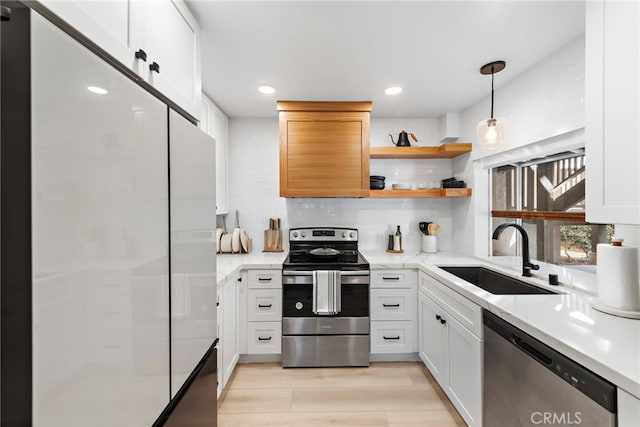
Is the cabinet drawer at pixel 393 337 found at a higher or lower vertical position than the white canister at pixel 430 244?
lower

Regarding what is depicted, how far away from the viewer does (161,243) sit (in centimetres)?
94

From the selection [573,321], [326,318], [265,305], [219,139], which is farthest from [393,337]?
[219,139]

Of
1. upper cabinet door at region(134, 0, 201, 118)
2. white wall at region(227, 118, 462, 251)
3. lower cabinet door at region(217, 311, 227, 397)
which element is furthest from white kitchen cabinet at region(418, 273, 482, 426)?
upper cabinet door at region(134, 0, 201, 118)

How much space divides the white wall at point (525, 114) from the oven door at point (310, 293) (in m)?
1.15

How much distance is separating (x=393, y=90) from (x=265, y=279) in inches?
74.0

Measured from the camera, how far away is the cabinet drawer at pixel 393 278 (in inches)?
106

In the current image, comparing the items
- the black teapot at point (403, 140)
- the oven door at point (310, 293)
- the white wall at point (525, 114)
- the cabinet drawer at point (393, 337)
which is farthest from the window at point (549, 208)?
the oven door at point (310, 293)

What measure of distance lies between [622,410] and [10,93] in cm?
161

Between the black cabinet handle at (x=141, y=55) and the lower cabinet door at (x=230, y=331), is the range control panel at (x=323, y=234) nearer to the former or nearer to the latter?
the lower cabinet door at (x=230, y=331)

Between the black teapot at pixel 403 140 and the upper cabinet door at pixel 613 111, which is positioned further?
the black teapot at pixel 403 140

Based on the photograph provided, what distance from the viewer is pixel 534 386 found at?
4.12 feet

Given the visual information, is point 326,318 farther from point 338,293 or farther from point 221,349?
point 221,349

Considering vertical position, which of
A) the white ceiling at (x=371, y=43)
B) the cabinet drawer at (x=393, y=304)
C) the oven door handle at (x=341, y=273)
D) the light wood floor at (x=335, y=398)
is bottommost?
the light wood floor at (x=335, y=398)

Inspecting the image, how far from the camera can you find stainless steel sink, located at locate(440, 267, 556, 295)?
194 centimetres
